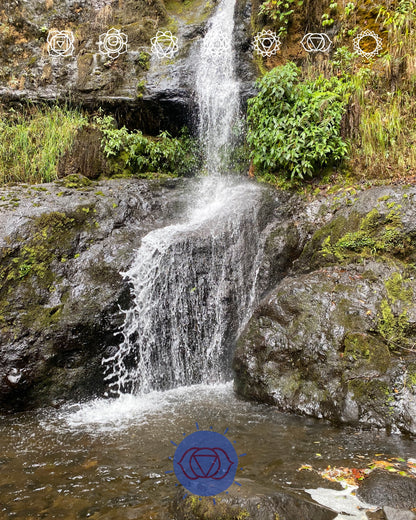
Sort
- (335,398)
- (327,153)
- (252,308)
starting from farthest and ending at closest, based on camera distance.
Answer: (327,153), (252,308), (335,398)

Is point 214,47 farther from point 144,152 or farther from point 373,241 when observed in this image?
point 373,241

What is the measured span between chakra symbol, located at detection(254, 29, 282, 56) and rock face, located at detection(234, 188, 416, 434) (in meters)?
5.30

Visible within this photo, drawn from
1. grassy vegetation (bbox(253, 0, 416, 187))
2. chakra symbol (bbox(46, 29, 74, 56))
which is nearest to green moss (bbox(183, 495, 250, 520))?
grassy vegetation (bbox(253, 0, 416, 187))

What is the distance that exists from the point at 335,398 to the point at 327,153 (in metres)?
4.55

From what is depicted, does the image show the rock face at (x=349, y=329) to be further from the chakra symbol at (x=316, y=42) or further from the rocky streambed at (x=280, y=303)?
the chakra symbol at (x=316, y=42)

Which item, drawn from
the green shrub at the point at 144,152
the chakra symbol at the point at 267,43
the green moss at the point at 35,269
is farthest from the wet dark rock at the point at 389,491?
the chakra symbol at the point at 267,43

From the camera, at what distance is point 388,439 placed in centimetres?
334

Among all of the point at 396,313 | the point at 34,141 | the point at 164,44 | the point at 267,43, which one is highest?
the point at 164,44

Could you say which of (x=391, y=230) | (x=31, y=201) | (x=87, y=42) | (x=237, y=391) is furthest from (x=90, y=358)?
(x=87, y=42)

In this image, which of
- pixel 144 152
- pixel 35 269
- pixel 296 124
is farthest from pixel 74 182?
pixel 296 124

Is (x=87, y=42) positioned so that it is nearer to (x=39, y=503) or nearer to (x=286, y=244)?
(x=286, y=244)

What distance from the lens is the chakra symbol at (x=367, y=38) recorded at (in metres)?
7.56

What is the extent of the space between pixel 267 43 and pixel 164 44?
280 centimetres

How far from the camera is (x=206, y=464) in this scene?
8.42ft
